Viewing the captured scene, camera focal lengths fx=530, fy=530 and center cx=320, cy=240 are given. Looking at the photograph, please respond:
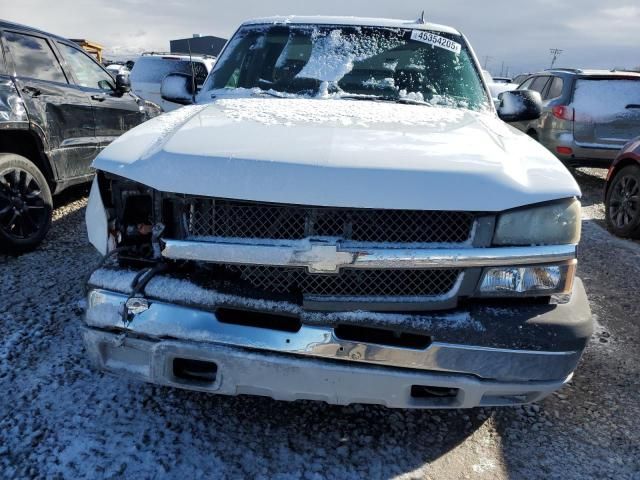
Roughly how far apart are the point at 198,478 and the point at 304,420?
1.88 ft

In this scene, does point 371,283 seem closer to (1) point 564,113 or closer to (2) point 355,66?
(2) point 355,66

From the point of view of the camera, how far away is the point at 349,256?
6.22 ft

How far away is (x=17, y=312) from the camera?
3.32 metres

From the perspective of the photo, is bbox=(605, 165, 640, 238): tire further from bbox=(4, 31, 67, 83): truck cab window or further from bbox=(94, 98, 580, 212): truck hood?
bbox=(4, 31, 67, 83): truck cab window

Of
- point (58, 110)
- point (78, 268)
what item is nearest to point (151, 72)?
point (58, 110)

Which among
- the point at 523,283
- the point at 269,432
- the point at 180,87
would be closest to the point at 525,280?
the point at 523,283

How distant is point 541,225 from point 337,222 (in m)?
0.77

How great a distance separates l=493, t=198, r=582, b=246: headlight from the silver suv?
6.59 m

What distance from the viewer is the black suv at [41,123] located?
4109 mm

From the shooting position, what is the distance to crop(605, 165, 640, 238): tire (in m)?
5.60

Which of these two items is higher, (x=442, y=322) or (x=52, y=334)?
(x=442, y=322)

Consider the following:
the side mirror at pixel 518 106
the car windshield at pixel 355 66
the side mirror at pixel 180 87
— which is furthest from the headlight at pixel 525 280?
the side mirror at pixel 180 87

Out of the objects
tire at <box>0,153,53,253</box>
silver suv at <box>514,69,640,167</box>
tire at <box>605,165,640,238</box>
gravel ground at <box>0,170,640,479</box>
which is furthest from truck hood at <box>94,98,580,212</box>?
→ silver suv at <box>514,69,640,167</box>

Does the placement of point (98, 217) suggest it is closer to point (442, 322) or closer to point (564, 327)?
point (442, 322)
